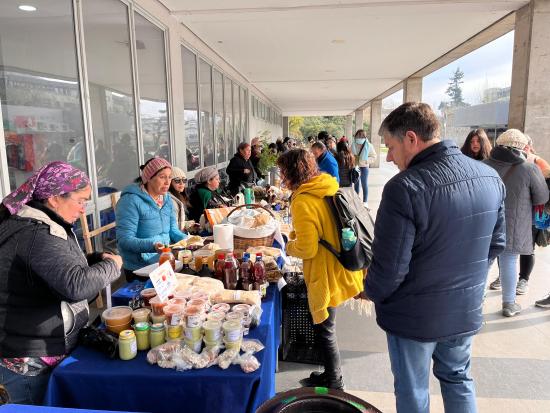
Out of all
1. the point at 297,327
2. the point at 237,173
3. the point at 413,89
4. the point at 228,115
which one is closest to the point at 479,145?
the point at 297,327

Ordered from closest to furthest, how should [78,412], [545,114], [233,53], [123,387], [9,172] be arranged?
[78,412] → [123,387] → [9,172] → [545,114] → [233,53]

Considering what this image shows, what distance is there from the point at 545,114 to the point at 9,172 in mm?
5942

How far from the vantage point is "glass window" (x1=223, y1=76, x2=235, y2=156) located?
9.55m

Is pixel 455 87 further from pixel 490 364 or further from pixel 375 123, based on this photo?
pixel 490 364

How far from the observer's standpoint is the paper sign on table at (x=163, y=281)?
5.18 feet

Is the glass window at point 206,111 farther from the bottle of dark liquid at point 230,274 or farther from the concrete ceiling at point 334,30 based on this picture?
the bottle of dark liquid at point 230,274

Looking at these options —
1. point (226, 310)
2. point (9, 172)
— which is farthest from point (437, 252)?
point (9, 172)

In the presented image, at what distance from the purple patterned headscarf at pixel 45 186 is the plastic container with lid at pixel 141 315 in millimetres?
554

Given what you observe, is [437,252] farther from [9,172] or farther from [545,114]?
[545,114]

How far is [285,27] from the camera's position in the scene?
19.1ft

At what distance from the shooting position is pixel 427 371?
5.22 ft

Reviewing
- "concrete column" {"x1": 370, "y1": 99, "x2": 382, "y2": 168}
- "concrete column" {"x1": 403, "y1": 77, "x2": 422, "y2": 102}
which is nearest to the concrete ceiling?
"concrete column" {"x1": 403, "y1": 77, "x2": 422, "y2": 102}

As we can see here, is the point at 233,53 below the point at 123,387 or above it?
above

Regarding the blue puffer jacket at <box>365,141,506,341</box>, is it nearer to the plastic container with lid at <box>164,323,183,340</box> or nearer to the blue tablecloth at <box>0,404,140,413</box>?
the plastic container with lid at <box>164,323,183,340</box>
